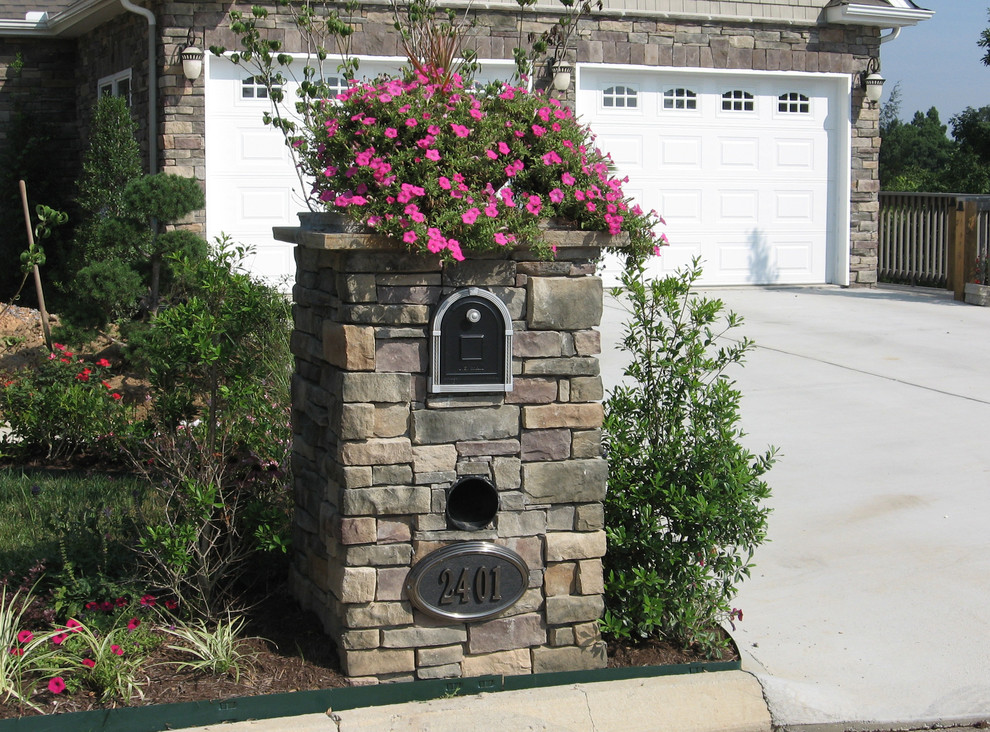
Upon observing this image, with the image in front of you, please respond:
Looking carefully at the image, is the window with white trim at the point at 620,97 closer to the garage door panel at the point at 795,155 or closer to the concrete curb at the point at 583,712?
the garage door panel at the point at 795,155

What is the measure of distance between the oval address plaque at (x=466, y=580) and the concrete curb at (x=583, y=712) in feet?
1.05

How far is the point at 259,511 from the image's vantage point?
460 cm

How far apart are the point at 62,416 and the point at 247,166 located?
220 inches

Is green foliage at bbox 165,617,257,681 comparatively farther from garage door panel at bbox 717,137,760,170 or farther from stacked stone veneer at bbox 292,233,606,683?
garage door panel at bbox 717,137,760,170

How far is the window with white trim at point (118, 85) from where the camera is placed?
12484 millimetres

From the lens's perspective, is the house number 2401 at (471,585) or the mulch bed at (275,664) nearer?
the mulch bed at (275,664)

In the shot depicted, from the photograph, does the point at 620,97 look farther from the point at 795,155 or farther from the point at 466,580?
the point at 466,580

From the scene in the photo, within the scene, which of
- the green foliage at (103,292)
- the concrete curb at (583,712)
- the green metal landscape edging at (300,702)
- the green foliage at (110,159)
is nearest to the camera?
the green metal landscape edging at (300,702)

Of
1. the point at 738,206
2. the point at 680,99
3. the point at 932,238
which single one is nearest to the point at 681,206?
the point at 738,206

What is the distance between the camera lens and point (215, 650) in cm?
395

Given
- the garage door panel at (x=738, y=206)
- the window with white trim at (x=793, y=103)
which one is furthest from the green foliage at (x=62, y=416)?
the window with white trim at (x=793, y=103)

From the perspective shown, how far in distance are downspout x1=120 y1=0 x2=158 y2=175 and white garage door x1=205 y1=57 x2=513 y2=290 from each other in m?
0.59

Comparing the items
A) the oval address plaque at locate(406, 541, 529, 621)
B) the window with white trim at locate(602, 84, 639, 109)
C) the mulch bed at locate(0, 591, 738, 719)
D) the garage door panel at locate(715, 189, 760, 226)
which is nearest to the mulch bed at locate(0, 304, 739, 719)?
the mulch bed at locate(0, 591, 738, 719)

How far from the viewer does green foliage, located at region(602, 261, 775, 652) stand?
13.6 feet
